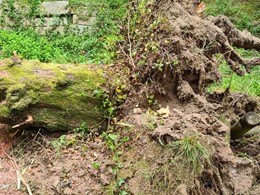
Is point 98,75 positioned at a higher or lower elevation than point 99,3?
higher

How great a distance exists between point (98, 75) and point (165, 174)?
132cm

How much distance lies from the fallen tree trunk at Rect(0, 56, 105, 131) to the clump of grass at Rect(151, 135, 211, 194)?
1.07m

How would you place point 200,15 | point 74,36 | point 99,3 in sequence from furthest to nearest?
1. point 99,3
2. point 74,36
3. point 200,15

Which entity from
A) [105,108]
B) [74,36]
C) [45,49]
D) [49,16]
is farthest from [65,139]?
[49,16]

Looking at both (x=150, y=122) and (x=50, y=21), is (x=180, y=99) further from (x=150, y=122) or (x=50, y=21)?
(x=50, y=21)

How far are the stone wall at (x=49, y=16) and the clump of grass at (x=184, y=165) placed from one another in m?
8.09

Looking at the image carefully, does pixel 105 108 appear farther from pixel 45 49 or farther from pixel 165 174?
pixel 45 49

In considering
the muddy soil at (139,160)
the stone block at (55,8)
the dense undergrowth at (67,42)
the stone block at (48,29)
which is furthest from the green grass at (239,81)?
the stone block at (55,8)

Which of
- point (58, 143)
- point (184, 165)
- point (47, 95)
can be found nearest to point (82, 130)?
point (58, 143)

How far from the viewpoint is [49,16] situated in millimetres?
10867

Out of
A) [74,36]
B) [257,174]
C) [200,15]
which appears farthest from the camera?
[74,36]

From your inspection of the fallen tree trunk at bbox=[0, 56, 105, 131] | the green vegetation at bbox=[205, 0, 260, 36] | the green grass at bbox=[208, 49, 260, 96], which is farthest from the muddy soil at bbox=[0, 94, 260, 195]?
the green vegetation at bbox=[205, 0, 260, 36]

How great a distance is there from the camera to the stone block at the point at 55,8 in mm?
10904

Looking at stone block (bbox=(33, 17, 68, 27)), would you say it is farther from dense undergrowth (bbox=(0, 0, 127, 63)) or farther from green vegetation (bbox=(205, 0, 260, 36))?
green vegetation (bbox=(205, 0, 260, 36))
